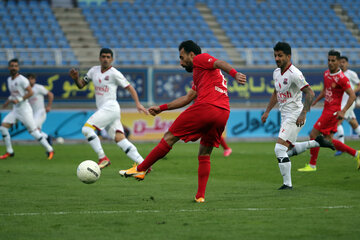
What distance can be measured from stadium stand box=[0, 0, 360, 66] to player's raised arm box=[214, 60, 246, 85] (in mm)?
15281

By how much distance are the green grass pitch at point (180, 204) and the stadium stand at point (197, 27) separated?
1117 cm

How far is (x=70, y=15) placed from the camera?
27844mm

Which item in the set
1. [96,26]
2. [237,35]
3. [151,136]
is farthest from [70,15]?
[151,136]

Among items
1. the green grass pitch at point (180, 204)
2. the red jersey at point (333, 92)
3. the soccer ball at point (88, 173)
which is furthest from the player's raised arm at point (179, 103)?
the red jersey at point (333, 92)

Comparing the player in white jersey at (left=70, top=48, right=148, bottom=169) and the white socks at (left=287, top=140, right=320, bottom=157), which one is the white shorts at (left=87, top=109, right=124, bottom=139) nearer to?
the player in white jersey at (left=70, top=48, right=148, bottom=169)

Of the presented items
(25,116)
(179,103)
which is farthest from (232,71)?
(25,116)

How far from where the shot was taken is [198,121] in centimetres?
717

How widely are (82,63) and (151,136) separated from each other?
13.9ft

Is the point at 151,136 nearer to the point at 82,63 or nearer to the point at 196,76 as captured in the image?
the point at 82,63

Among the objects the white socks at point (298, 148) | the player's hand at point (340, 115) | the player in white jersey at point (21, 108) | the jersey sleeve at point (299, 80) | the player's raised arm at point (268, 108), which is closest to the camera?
the jersey sleeve at point (299, 80)

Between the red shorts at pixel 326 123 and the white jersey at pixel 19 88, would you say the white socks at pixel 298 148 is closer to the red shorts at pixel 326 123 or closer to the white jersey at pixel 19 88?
the red shorts at pixel 326 123

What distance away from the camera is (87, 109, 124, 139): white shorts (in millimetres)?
11320

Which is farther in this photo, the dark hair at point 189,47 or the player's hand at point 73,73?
the player's hand at point 73,73

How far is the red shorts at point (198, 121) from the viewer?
7.18 metres
